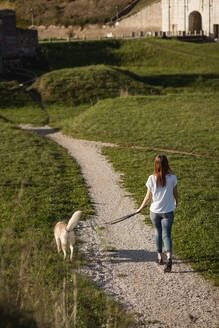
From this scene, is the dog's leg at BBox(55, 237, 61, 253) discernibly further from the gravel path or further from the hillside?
the hillside

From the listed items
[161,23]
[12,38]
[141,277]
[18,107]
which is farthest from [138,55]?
[141,277]

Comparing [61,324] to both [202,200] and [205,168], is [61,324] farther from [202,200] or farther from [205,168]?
[205,168]

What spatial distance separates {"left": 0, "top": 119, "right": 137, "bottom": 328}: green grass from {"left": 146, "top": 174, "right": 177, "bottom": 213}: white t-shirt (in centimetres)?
166

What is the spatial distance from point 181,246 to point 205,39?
53.4 meters

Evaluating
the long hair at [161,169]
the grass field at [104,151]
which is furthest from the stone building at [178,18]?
the long hair at [161,169]

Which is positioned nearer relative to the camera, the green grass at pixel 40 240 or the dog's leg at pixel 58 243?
the green grass at pixel 40 240

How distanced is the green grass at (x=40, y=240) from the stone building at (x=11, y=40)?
1639 cm

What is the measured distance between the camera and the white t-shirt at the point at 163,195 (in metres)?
A: 8.59

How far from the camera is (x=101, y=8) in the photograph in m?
74.9

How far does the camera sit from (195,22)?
215 feet

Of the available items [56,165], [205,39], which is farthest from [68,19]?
[56,165]

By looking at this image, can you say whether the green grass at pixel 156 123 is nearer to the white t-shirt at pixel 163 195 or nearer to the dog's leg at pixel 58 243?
the white t-shirt at pixel 163 195

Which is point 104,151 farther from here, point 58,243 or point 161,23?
point 161,23

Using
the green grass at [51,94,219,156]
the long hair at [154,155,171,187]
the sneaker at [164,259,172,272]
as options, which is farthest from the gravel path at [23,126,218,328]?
the green grass at [51,94,219,156]
